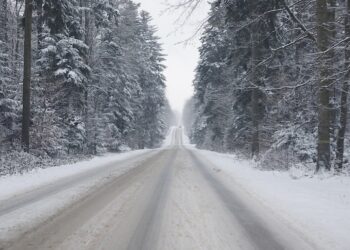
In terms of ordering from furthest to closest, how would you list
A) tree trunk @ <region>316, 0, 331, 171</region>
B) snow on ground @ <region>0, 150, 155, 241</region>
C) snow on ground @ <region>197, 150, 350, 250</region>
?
tree trunk @ <region>316, 0, 331, 171</region> → snow on ground @ <region>0, 150, 155, 241</region> → snow on ground @ <region>197, 150, 350, 250</region>

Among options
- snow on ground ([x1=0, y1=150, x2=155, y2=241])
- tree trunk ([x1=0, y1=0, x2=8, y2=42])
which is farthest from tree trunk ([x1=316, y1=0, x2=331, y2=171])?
tree trunk ([x1=0, y1=0, x2=8, y2=42])

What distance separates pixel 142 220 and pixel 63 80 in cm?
1610

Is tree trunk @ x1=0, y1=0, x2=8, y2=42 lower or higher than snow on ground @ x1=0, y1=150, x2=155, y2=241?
higher

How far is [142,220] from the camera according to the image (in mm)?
6879

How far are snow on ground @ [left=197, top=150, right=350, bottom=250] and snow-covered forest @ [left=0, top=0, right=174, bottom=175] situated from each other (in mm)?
8776

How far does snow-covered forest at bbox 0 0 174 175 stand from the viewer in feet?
59.7

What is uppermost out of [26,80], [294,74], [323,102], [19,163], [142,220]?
[294,74]

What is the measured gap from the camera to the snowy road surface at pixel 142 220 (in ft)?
18.0

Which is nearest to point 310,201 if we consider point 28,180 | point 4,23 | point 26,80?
point 28,180

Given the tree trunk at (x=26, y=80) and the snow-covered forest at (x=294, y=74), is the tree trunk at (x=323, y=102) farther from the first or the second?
the tree trunk at (x=26, y=80)

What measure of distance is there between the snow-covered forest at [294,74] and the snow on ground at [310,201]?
1427 mm

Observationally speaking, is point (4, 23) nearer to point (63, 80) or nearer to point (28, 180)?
point (63, 80)

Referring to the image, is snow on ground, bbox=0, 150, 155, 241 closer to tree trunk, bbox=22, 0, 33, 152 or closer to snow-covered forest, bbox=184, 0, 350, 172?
tree trunk, bbox=22, 0, 33, 152

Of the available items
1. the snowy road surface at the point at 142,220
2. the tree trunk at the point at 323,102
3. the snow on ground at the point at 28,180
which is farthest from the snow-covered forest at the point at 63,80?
the tree trunk at the point at 323,102
